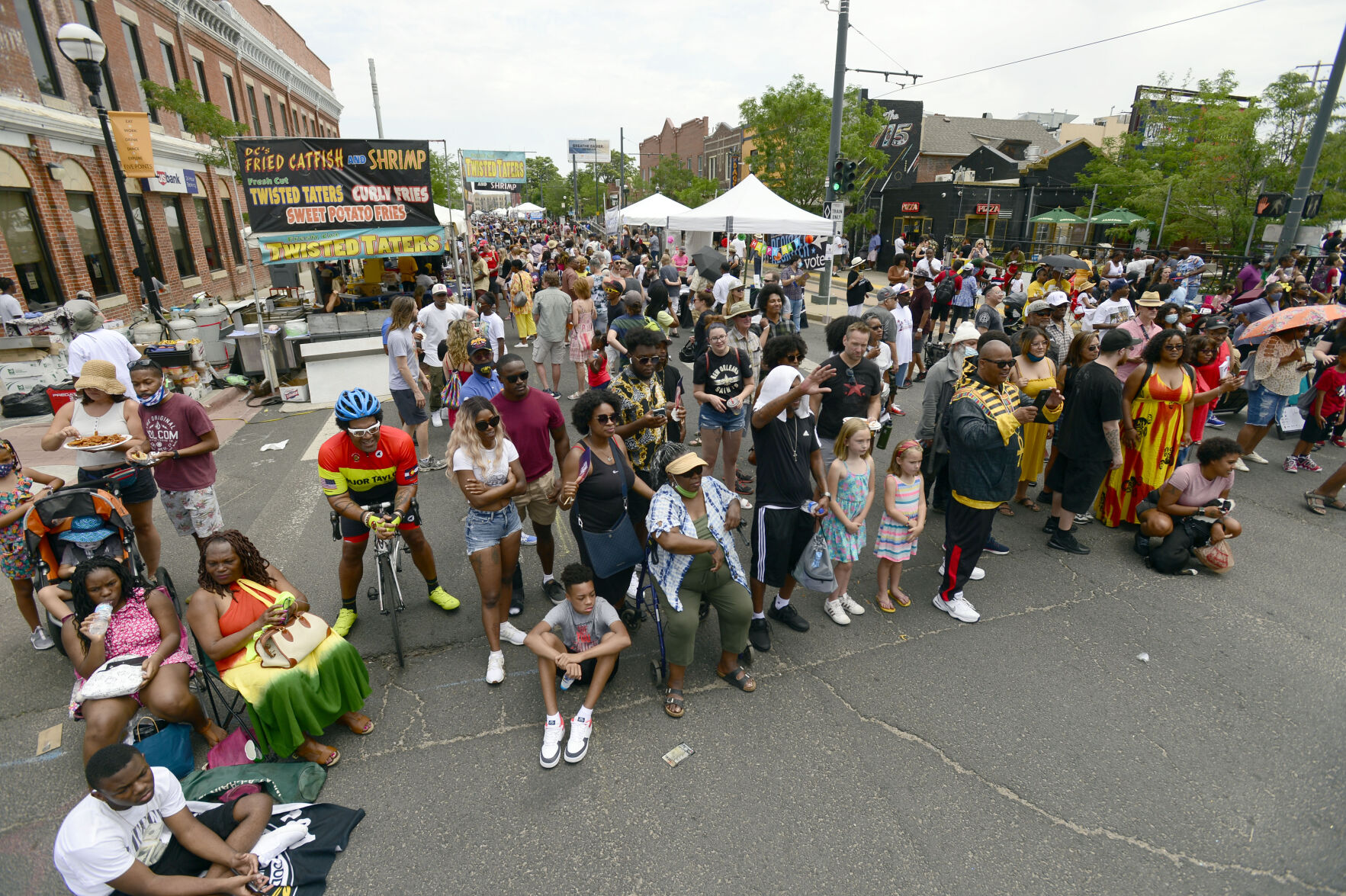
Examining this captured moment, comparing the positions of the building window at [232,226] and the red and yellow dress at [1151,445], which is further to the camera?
the building window at [232,226]

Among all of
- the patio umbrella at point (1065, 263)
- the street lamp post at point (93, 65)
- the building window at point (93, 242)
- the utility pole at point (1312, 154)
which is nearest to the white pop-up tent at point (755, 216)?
the patio umbrella at point (1065, 263)

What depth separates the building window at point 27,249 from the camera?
Answer: 11.4 m

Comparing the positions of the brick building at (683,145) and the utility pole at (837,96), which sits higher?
the brick building at (683,145)

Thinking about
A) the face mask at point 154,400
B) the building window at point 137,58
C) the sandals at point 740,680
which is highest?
the building window at point 137,58

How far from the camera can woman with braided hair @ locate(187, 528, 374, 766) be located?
3.30 metres

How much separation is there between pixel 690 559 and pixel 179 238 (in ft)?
68.3

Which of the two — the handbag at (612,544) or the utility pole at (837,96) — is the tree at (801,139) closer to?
the utility pole at (837,96)

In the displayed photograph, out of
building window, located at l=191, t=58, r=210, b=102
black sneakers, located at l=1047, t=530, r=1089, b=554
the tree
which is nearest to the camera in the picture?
black sneakers, located at l=1047, t=530, r=1089, b=554

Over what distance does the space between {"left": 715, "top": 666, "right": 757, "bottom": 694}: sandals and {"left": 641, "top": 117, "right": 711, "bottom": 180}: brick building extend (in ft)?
190

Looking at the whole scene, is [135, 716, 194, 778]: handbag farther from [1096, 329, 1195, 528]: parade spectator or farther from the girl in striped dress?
[1096, 329, 1195, 528]: parade spectator

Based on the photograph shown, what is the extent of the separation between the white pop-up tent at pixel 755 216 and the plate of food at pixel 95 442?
12058mm

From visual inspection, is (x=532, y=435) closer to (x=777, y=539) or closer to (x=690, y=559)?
(x=690, y=559)

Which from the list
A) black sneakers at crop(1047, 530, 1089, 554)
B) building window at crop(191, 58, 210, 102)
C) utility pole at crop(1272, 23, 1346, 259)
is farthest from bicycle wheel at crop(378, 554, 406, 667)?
building window at crop(191, 58, 210, 102)

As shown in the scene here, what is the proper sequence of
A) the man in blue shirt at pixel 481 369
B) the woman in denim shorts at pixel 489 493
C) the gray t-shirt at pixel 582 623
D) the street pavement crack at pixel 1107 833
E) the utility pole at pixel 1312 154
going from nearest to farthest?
1. the street pavement crack at pixel 1107 833
2. the gray t-shirt at pixel 582 623
3. the woman in denim shorts at pixel 489 493
4. the man in blue shirt at pixel 481 369
5. the utility pole at pixel 1312 154
